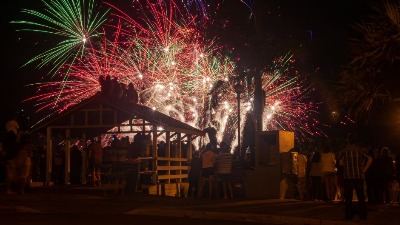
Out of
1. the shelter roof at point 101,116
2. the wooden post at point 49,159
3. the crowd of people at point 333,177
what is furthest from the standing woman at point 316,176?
the wooden post at point 49,159

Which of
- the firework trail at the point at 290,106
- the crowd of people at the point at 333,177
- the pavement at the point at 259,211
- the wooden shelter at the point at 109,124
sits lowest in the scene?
the pavement at the point at 259,211

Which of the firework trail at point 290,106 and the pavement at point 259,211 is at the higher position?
the firework trail at point 290,106

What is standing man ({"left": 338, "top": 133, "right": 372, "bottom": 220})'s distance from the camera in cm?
1409

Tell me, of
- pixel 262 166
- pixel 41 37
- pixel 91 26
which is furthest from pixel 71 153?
pixel 41 37

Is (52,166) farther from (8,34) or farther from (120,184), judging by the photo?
(8,34)

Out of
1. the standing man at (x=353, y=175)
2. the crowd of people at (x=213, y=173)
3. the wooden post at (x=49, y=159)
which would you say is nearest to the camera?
the standing man at (x=353, y=175)

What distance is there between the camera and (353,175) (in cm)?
1408

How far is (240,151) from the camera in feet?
89.1

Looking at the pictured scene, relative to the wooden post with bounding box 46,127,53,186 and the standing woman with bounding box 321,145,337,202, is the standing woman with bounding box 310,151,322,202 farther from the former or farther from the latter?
the wooden post with bounding box 46,127,53,186

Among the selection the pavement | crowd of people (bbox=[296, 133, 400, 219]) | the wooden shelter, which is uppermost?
the wooden shelter

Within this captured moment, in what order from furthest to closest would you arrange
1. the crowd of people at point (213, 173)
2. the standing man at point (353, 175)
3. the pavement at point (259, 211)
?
the crowd of people at point (213, 173)
the pavement at point (259, 211)
the standing man at point (353, 175)

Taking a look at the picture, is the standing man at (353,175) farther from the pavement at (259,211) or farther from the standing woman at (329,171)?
the standing woman at (329,171)

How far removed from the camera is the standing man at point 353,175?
14094 mm

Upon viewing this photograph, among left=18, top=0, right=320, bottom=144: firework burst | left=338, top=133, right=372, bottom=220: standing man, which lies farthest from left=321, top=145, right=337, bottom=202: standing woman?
left=18, top=0, right=320, bottom=144: firework burst
